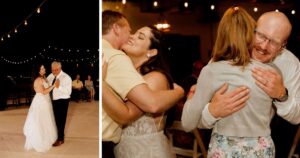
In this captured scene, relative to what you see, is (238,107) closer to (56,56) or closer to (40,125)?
(56,56)

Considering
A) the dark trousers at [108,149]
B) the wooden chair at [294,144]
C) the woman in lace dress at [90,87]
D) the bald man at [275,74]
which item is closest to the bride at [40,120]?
the woman in lace dress at [90,87]

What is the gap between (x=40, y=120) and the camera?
202cm

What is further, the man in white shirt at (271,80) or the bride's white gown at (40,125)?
the bride's white gown at (40,125)

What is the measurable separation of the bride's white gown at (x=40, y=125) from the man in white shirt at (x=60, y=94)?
0.03m

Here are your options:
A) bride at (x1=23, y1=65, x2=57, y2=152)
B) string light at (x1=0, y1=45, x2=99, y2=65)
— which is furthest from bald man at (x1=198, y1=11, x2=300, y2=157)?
bride at (x1=23, y1=65, x2=57, y2=152)

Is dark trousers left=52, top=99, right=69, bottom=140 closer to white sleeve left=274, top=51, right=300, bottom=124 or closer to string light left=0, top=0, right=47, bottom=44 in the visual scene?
string light left=0, top=0, right=47, bottom=44

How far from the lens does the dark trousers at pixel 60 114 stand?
77.2 inches

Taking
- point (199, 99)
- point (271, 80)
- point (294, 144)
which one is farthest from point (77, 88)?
point (294, 144)

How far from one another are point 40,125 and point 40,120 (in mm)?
34

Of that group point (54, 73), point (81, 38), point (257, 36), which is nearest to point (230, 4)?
point (257, 36)

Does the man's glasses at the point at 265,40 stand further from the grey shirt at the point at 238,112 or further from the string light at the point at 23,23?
the string light at the point at 23,23

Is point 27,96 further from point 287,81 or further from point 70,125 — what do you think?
point 287,81

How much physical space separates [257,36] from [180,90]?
390 mm

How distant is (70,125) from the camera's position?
2.04 m
